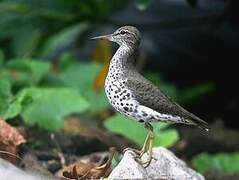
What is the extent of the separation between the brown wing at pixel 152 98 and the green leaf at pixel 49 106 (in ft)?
4.41

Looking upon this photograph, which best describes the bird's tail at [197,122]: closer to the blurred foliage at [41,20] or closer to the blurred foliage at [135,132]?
the blurred foliage at [135,132]

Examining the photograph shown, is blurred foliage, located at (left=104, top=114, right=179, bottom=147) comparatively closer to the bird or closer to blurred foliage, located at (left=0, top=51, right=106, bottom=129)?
blurred foliage, located at (left=0, top=51, right=106, bottom=129)

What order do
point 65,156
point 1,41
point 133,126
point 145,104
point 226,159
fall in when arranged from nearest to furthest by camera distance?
1. point 145,104
2. point 65,156
3. point 133,126
4. point 226,159
5. point 1,41

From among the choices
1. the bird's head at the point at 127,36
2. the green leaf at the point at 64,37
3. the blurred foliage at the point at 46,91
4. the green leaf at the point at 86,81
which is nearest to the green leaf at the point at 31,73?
the blurred foliage at the point at 46,91

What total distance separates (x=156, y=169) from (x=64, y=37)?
16.3 feet

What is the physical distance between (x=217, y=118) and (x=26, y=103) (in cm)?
426

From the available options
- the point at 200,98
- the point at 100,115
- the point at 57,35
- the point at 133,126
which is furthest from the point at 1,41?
the point at 133,126

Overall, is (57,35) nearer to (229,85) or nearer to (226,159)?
(229,85)

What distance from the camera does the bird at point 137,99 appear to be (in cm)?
534

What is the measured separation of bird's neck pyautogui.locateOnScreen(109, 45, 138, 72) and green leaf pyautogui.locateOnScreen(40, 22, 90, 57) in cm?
422

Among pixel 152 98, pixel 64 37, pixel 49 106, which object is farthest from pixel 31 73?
pixel 152 98

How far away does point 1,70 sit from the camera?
8.04 m

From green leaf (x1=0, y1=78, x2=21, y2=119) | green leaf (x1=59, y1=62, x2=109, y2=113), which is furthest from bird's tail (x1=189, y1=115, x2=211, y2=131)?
green leaf (x1=59, y1=62, x2=109, y2=113)

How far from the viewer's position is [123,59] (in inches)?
221
